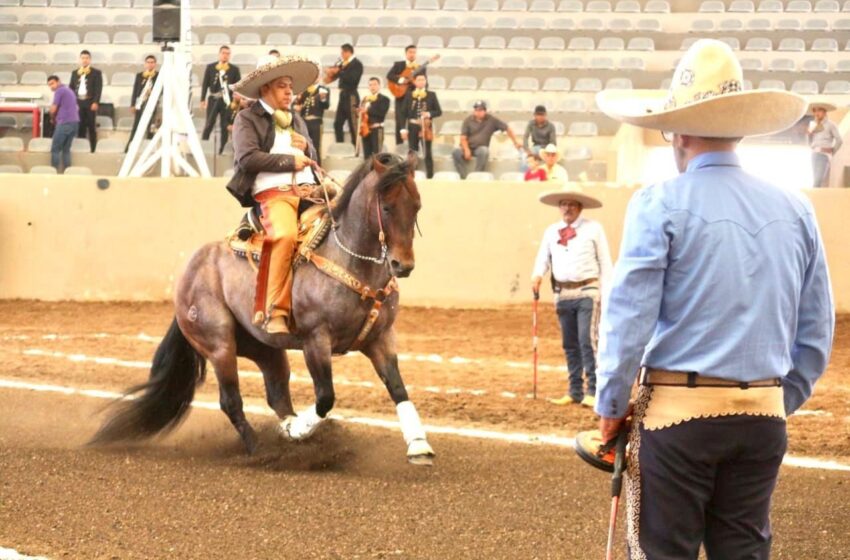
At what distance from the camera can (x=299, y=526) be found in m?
6.68

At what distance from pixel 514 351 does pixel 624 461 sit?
35.0 ft

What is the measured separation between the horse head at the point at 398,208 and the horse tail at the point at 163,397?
2.12 meters

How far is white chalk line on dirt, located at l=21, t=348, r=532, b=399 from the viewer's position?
1196cm

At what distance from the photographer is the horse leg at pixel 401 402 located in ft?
26.5

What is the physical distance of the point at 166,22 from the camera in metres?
17.1

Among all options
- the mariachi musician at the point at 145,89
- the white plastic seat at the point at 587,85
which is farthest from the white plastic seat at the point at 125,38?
the white plastic seat at the point at 587,85

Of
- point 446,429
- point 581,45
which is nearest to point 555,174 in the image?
point 446,429

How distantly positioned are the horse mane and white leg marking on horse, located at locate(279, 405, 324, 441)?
4.28 feet

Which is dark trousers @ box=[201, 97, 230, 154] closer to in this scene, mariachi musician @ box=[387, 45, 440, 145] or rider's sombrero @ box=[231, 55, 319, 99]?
mariachi musician @ box=[387, 45, 440, 145]

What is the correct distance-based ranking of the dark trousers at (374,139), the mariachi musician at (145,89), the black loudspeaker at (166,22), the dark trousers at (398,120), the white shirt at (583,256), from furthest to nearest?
the dark trousers at (398,120)
the mariachi musician at (145,89)
the dark trousers at (374,139)
the black loudspeaker at (166,22)
the white shirt at (583,256)

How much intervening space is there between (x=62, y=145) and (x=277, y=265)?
1454 cm

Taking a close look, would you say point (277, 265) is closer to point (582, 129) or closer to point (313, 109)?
point (313, 109)

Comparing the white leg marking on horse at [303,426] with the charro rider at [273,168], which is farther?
the white leg marking on horse at [303,426]

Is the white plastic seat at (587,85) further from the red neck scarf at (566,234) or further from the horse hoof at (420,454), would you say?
the horse hoof at (420,454)
